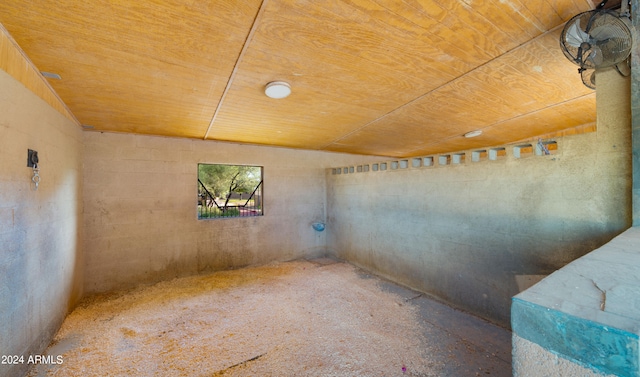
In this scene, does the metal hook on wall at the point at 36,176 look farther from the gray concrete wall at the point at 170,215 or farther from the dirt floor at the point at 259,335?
the gray concrete wall at the point at 170,215

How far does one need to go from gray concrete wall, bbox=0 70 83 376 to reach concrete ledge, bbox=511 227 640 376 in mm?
2831

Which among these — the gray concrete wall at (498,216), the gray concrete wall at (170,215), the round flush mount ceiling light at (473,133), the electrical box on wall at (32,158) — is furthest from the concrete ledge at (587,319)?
the gray concrete wall at (170,215)

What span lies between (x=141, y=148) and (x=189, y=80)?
94.8 inches

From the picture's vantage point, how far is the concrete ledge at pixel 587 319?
547 mm

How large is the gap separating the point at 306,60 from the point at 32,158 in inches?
94.3

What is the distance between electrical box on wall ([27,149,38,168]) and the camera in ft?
6.56

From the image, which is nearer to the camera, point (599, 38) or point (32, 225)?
point (599, 38)

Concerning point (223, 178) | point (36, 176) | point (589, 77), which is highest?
point (589, 77)

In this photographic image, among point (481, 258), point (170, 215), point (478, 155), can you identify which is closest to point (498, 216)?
point (481, 258)

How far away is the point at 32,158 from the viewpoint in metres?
2.04

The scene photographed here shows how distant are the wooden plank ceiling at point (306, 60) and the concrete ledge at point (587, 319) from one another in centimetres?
156

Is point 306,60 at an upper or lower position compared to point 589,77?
upper

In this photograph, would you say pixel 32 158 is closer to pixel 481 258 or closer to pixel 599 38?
pixel 599 38

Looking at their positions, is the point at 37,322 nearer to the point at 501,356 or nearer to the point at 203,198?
the point at 203,198
